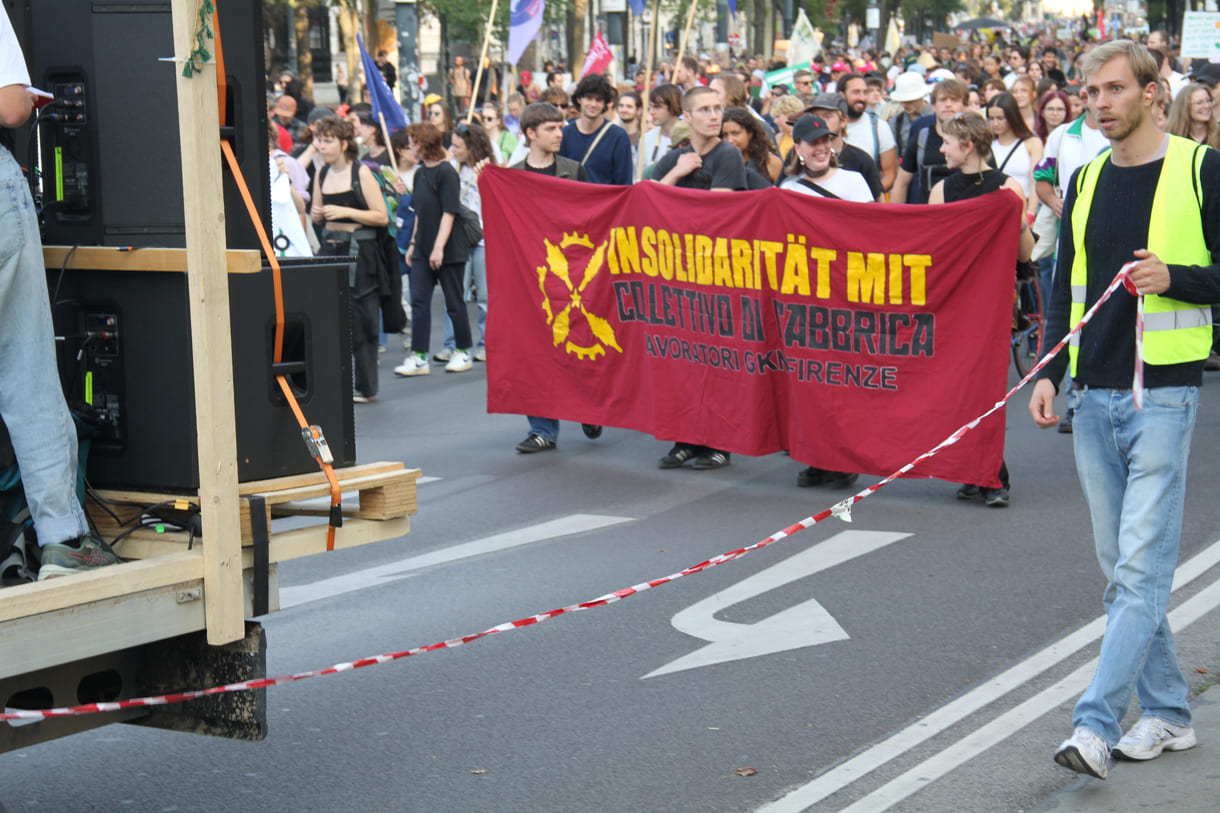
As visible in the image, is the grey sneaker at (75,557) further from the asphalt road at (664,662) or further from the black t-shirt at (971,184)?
the black t-shirt at (971,184)

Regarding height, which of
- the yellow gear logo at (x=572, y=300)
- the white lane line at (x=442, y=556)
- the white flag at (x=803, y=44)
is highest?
the white flag at (x=803, y=44)

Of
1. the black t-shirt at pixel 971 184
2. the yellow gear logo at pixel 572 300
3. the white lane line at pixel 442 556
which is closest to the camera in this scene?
the white lane line at pixel 442 556

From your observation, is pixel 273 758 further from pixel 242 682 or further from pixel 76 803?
pixel 242 682

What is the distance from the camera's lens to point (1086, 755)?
4438 millimetres

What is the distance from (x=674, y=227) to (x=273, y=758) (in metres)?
4.99

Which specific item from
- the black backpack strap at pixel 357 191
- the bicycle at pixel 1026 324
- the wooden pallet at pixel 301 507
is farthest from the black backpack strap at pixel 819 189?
the wooden pallet at pixel 301 507

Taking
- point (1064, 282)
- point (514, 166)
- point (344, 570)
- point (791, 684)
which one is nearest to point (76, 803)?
point (791, 684)

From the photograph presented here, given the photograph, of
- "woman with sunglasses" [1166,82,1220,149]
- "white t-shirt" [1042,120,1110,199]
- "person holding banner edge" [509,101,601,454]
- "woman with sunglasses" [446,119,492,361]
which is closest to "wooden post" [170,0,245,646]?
"person holding banner edge" [509,101,601,454]

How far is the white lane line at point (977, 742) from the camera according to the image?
464 centimetres

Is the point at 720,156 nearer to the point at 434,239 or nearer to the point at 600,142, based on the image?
the point at 600,142

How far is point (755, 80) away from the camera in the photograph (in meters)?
31.1

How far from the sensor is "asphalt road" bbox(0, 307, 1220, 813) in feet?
15.8

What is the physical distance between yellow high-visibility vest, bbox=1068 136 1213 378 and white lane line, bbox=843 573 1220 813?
1314 millimetres

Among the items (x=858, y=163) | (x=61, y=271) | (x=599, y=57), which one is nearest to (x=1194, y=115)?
(x=858, y=163)
